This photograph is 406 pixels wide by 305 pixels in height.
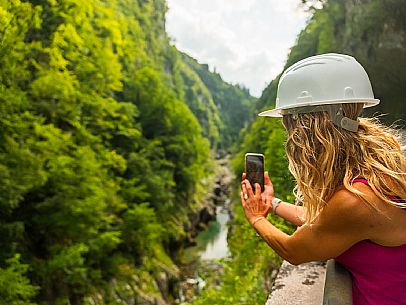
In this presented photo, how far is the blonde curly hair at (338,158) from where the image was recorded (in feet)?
5.46

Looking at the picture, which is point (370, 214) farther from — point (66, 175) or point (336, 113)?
point (66, 175)

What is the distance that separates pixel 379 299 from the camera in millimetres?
1741

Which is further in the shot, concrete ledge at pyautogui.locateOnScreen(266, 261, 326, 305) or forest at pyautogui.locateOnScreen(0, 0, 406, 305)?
forest at pyautogui.locateOnScreen(0, 0, 406, 305)

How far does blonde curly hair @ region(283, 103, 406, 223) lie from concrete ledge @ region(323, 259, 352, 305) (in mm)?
386

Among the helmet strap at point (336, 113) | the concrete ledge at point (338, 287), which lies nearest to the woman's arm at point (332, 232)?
the concrete ledge at point (338, 287)

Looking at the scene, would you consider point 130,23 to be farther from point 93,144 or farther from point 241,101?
point 241,101

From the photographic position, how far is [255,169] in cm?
251

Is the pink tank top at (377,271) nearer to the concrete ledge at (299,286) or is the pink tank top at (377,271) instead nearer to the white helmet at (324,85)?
the white helmet at (324,85)

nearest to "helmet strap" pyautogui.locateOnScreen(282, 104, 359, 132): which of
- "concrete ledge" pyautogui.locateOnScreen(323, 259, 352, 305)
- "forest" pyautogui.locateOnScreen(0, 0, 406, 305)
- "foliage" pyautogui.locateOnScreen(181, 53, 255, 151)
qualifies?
"concrete ledge" pyautogui.locateOnScreen(323, 259, 352, 305)

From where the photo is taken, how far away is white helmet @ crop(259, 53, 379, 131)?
1881 millimetres

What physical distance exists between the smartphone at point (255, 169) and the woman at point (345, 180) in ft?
1.56

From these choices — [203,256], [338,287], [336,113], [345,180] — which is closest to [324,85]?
[336,113]

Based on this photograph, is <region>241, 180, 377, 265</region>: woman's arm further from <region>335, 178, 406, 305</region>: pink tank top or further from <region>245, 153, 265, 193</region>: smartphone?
<region>245, 153, 265, 193</region>: smartphone

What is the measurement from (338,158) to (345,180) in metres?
0.17
